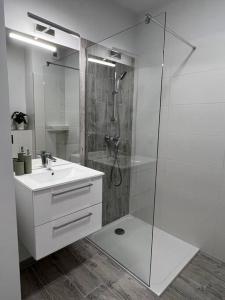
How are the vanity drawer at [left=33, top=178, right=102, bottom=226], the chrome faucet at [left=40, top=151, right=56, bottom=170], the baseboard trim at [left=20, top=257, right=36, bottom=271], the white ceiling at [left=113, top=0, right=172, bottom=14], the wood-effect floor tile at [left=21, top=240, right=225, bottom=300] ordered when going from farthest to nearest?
the white ceiling at [left=113, top=0, right=172, bottom=14]
the chrome faucet at [left=40, top=151, right=56, bottom=170]
the baseboard trim at [left=20, top=257, right=36, bottom=271]
the wood-effect floor tile at [left=21, top=240, right=225, bottom=300]
the vanity drawer at [left=33, top=178, right=102, bottom=226]

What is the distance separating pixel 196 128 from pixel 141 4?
1.60 m

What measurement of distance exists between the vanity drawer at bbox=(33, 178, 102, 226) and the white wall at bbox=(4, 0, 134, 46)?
1410 mm

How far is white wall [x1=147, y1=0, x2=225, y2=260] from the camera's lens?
191 cm

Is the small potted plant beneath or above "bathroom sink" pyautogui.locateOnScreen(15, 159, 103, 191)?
above

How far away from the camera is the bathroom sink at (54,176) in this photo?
1488mm

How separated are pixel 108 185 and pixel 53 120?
1.04m

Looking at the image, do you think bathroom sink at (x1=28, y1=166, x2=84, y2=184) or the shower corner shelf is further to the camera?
the shower corner shelf

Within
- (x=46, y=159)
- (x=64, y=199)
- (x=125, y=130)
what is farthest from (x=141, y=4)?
(x=64, y=199)

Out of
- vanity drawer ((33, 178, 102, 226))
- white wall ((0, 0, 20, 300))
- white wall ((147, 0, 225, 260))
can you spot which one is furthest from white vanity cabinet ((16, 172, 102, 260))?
white wall ((147, 0, 225, 260))

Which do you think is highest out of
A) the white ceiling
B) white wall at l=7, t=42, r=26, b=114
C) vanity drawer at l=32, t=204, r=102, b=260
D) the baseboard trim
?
the white ceiling

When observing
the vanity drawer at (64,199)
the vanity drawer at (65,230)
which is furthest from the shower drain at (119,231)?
the vanity drawer at (64,199)

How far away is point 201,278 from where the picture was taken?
1.77 m

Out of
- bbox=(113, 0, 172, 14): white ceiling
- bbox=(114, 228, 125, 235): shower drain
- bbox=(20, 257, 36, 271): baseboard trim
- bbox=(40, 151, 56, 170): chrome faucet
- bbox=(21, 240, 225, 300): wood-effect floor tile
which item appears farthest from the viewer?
bbox=(114, 228, 125, 235): shower drain

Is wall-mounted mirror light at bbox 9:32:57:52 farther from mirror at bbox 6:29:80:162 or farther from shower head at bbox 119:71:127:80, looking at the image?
shower head at bbox 119:71:127:80
